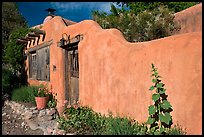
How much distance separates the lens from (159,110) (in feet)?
13.2

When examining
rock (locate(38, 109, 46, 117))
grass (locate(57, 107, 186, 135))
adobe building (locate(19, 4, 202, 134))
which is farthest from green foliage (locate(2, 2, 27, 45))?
grass (locate(57, 107, 186, 135))

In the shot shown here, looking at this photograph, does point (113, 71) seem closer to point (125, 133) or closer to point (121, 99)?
point (121, 99)

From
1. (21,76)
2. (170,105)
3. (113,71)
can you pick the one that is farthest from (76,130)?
(21,76)

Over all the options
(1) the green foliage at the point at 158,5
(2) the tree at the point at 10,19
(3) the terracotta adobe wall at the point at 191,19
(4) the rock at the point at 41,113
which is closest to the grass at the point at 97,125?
(4) the rock at the point at 41,113

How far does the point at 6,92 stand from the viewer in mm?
9953

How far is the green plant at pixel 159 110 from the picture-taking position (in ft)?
12.7

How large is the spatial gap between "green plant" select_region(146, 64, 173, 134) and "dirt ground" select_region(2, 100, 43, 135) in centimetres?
289

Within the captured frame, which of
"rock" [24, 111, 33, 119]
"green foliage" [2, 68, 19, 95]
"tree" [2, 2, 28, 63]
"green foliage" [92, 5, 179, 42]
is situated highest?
"tree" [2, 2, 28, 63]

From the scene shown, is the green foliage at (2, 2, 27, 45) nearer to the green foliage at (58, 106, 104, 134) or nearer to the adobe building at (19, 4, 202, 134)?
the adobe building at (19, 4, 202, 134)

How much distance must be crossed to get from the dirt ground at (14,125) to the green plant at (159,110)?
2.89m

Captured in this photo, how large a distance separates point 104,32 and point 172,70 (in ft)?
7.14

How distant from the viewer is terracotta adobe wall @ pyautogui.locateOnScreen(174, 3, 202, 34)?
731 cm

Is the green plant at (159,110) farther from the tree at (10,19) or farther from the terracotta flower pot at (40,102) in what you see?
the tree at (10,19)

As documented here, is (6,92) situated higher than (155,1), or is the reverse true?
(155,1)
